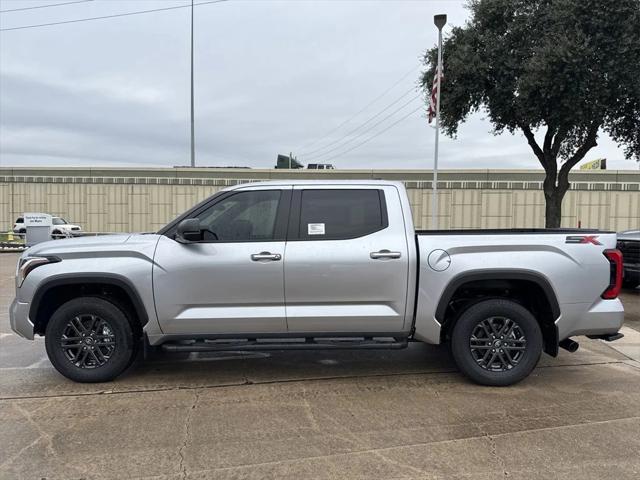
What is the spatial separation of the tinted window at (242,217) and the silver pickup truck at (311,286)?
0.04ft

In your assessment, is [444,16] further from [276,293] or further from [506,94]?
[276,293]

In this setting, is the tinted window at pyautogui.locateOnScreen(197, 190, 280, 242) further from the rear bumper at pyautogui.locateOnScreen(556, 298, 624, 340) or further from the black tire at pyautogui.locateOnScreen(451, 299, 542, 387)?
the rear bumper at pyautogui.locateOnScreen(556, 298, 624, 340)

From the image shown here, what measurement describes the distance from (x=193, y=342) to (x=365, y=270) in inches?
69.1

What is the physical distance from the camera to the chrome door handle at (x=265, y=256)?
184 inches

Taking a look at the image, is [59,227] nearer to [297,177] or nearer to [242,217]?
[297,177]

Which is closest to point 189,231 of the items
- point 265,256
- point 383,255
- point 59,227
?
point 265,256

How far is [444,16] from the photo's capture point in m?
14.0

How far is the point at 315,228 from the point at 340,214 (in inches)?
11.2

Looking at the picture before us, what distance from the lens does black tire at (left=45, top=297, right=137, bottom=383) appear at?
4.79 m

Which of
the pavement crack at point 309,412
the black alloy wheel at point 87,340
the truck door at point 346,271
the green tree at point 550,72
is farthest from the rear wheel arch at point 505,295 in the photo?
the green tree at point 550,72

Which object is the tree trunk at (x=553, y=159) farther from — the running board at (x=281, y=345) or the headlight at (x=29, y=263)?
the headlight at (x=29, y=263)

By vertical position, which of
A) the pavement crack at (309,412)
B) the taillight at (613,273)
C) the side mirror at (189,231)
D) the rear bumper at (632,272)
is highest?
the side mirror at (189,231)

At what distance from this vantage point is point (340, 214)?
16.1ft

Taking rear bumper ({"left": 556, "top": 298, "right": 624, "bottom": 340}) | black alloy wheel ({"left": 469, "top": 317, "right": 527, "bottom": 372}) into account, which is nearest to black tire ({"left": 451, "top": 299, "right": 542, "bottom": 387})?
black alloy wheel ({"left": 469, "top": 317, "right": 527, "bottom": 372})
